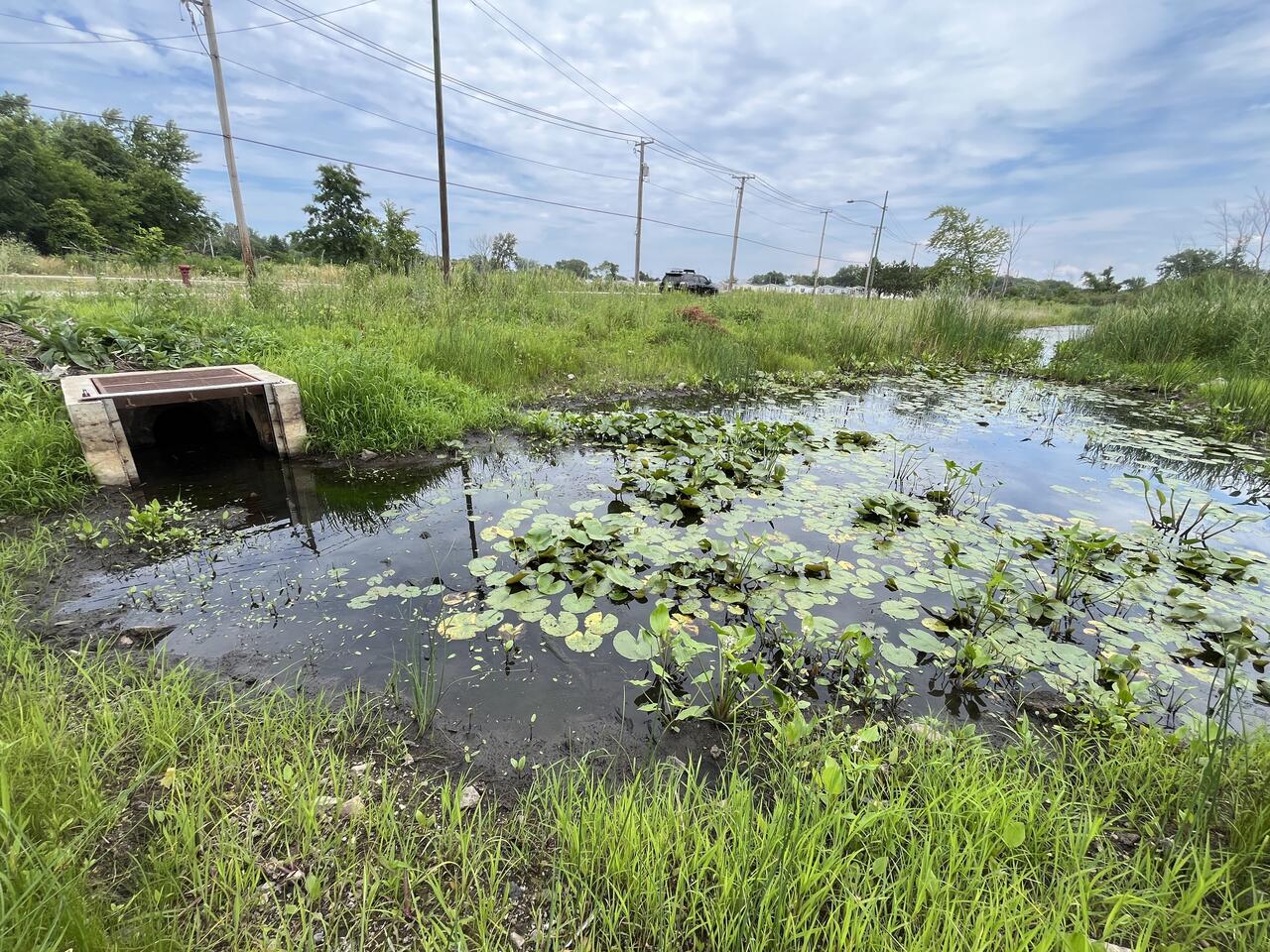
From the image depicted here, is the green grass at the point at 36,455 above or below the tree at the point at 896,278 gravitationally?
below

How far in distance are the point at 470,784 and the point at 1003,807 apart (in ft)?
5.33

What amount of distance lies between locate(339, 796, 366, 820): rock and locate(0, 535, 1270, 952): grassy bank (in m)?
0.01

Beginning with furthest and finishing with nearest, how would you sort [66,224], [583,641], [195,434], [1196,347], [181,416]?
[66,224] → [1196,347] → [181,416] → [195,434] → [583,641]

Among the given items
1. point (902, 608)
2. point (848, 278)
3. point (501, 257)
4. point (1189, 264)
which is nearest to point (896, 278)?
point (848, 278)

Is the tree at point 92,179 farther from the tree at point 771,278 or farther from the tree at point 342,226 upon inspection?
the tree at point 771,278

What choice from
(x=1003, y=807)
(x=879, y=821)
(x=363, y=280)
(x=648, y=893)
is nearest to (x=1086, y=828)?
(x=1003, y=807)

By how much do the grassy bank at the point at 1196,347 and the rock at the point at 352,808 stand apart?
29.6 feet

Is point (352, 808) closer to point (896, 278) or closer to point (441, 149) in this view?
point (441, 149)

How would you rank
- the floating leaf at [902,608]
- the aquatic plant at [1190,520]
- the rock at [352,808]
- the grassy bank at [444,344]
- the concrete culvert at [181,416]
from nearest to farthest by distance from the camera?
the rock at [352,808]
the floating leaf at [902,608]
the aquatic plant at [1190,520]
the concrete culvert at [181,416]
the grassy bank at [444,344]

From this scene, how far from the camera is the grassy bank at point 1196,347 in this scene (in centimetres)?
671

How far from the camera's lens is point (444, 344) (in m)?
6.61

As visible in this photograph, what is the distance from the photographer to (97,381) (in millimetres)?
3961

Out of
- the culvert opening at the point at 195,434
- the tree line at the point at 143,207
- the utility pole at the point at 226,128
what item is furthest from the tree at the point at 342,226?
the culvert opening at the point at 195,434

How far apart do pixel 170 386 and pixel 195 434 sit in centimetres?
→ 135
